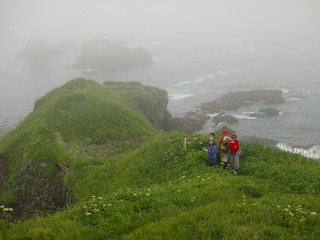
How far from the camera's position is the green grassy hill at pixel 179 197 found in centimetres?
1115

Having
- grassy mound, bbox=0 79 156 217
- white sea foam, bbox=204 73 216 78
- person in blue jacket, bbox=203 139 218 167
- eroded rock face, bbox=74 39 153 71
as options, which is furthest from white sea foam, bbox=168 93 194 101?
person in blue jacket, bbox=203 139 218 167

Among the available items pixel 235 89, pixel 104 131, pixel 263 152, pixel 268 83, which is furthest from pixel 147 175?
pixel 268 83

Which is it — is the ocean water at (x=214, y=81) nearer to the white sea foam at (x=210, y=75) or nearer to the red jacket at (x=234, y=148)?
the white sea foam at (x=210, y=75)

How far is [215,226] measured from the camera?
1097 cm

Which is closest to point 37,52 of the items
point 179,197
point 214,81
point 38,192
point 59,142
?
point 214,81

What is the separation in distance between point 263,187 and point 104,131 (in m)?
19.7

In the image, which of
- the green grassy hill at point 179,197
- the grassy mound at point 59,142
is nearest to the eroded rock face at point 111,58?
the grassy mound at point 59,142

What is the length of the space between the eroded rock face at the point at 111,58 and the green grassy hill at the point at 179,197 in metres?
89.4

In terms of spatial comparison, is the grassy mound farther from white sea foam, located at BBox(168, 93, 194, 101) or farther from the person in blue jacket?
white sea foam, located at BBox(168, 93, 194, 101)

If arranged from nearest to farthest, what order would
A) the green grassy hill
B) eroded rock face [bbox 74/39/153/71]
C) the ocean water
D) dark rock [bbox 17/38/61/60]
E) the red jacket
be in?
the green grassy hill < the red jacket < the ocean water < eroded rock face [bbox 74/39/153/71] < dark rock [bbox 17/38/61/60]

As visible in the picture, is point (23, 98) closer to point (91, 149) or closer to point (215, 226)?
point (91, 149)

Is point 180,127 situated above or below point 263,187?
below

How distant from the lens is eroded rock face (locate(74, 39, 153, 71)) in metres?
115

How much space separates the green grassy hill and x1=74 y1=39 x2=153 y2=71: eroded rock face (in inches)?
3521
